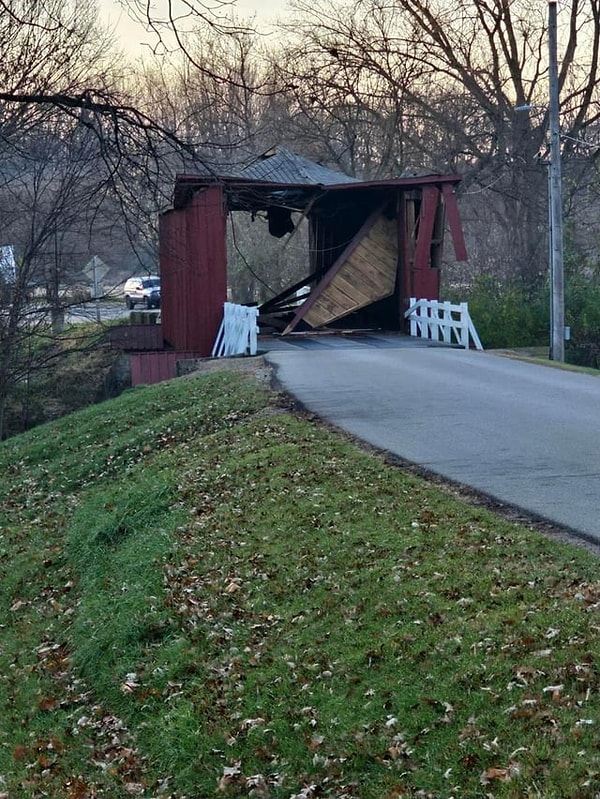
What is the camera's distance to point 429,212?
2702 centimetres

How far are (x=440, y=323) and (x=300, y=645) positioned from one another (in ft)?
64.0

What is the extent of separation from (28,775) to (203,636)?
58.9 inches

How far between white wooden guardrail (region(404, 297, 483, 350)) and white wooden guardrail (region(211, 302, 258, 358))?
4571 mm

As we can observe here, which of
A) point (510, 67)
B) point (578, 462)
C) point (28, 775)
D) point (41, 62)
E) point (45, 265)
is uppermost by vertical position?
point (510, 67)

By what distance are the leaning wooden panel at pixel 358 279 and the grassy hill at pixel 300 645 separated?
1582 centimetres

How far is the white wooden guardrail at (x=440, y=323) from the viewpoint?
24.6 meters

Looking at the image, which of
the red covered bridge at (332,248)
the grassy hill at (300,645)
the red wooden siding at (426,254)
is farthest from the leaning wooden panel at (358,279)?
the grassy hill at (300,645)

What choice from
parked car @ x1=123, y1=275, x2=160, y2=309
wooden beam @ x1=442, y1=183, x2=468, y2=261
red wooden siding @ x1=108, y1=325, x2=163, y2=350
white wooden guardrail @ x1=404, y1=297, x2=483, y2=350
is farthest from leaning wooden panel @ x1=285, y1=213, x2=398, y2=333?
parked car @ x1=123, y1=275, x2=160, y2=309

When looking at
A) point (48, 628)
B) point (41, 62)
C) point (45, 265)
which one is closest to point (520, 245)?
point (45, 265)

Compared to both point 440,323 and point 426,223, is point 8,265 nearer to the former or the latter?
point 426,223

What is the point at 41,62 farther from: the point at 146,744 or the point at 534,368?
the point at 146,744

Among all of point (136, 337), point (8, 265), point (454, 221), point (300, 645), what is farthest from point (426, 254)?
point (300, 645)

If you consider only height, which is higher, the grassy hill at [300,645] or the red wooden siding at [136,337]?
the red wooden siding at [136,337]

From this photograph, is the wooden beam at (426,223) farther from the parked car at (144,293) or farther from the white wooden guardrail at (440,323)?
the parked car at (144,293)
